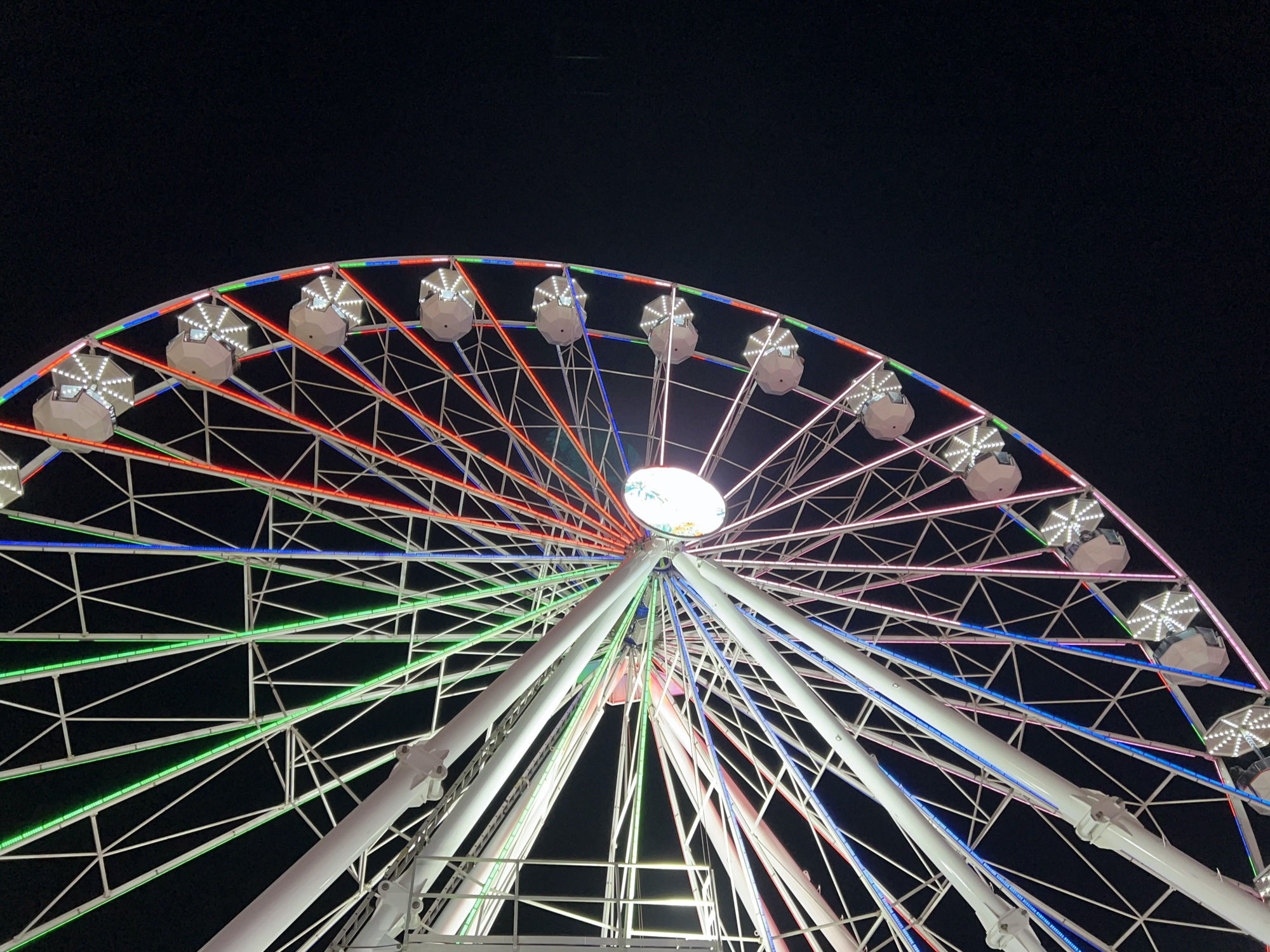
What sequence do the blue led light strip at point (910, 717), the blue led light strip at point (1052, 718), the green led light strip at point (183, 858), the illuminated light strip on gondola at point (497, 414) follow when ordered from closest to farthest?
the blue led light strip at point (910, 717) < the green led light strip at point (183, 858) < the blue led light strip at point (1052, 718) < the illuminated light strip on gondola at point (497, 414)

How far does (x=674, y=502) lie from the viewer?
10.6 metres

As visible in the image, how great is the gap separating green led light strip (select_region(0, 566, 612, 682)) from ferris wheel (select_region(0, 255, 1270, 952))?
0.23 ft

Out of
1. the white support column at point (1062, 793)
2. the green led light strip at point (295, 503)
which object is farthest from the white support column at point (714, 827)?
the green led light strip at point (295, 503)

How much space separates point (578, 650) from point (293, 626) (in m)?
3.68

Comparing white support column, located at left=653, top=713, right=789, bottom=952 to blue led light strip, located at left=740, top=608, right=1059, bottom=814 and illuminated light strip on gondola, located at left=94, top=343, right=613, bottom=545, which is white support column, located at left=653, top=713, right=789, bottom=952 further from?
illuminated light strip on gondola, located at left=94, top=343, right=613, bottom=545

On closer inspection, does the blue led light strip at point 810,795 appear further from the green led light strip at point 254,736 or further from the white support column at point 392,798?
the white support column at point 392,798

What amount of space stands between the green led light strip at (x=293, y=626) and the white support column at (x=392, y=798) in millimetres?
1966

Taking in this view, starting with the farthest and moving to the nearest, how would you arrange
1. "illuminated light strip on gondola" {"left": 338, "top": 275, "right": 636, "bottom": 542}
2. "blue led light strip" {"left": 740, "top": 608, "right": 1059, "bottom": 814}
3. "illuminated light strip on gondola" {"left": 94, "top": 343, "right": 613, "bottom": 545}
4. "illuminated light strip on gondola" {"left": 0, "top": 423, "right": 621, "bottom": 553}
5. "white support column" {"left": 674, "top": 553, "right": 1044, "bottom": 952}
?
"illuminated light strip on gondola" {"left": 338, "top": 275, "right": 636, "bottom": 542}
"illuminated light strip on gondola" {"left": 94, "top": 343, "right": 613, "bottom": 545}
"illuminated light strip on gondola" {"left": 0, "top": 423, "right": 621, "bottom": 553}
"blue led light strip" {"left": 740, "top": 608, "right": 1059, "bottom": 814}
"white support column" {"left": 674, "top": 553, "right": 1044, "bottom": 952}

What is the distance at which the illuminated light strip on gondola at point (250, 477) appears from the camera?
9148 millimetres

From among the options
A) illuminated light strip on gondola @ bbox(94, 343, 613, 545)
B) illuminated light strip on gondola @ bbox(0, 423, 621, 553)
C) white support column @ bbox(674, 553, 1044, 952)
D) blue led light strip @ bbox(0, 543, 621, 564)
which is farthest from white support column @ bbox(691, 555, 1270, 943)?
illuminated light strip on gondola @ bbox(94, 343, 613, 545)

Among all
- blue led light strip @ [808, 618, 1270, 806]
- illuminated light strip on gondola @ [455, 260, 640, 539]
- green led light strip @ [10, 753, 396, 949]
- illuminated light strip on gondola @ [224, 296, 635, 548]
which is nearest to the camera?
green led light strip @ [10, 753, 396, 949]

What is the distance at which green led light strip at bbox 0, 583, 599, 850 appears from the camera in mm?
8359

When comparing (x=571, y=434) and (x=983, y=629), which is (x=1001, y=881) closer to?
(x=983, y=629)

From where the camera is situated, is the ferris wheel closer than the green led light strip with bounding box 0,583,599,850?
Yes
